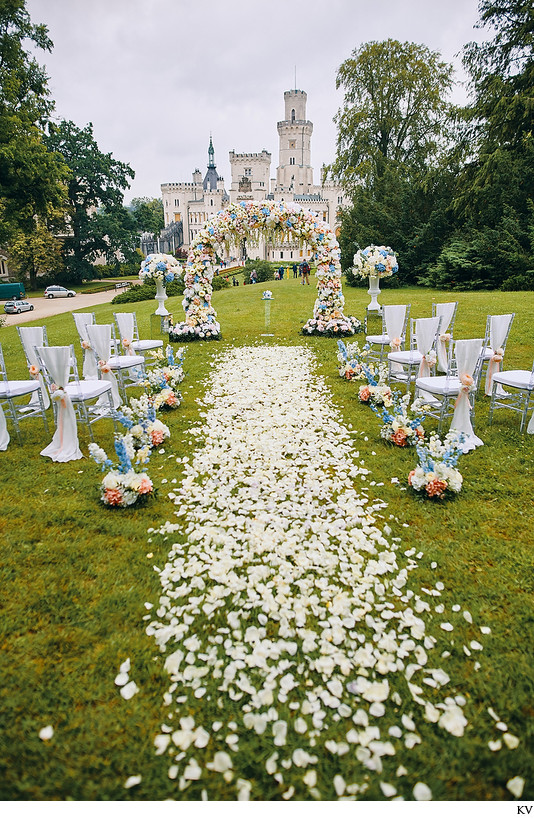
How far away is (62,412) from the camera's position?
5.21m

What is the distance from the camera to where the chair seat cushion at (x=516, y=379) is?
5.27m

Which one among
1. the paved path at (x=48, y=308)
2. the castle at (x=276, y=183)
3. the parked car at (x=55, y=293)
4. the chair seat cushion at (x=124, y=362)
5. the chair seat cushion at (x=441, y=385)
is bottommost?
the paved path at (x=48, y=308)

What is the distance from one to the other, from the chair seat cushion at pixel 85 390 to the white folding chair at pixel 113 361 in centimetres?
24

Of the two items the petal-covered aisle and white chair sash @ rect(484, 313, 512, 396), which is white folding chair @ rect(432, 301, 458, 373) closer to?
white chair sash @ rect(484, 313, 512, 396)

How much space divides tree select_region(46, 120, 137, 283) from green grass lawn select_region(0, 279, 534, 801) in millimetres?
39084

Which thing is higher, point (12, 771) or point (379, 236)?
point (379, 236)

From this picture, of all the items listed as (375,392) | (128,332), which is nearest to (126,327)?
(128,332)

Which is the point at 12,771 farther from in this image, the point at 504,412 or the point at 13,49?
the point at 13,49

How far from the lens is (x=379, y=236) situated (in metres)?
23.8

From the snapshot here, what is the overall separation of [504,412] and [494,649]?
4.40 metres

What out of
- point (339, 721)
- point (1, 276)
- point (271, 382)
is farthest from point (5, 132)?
point (1, 276)

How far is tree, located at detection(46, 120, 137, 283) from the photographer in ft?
121

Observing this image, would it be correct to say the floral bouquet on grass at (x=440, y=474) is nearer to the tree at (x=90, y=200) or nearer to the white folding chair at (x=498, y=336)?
the white folding chair at (x=498, y=336)

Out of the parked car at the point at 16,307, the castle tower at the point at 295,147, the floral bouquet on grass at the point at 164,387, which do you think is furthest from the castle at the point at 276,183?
the floral bouquet on grass at the point at 164,387
